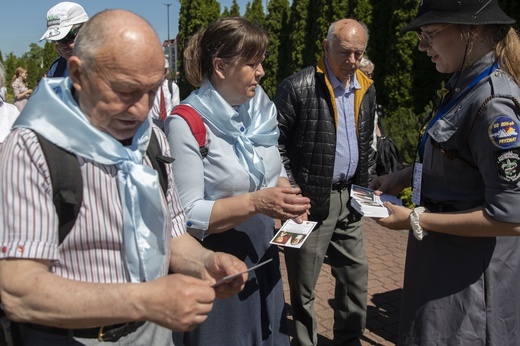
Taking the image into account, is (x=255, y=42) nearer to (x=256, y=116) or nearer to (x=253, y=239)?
(x=256, y=116)

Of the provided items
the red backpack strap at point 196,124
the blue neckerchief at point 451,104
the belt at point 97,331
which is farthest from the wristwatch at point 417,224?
the belt at point 97,331

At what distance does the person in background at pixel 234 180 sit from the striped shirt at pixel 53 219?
60 centimetres

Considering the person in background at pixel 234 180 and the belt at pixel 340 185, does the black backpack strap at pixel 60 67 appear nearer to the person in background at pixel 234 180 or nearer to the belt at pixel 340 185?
the person in background at pixel 234 180

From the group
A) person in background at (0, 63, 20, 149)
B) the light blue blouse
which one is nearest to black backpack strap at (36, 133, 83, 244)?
the light blue blouse

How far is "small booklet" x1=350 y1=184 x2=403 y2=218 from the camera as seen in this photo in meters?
2.36

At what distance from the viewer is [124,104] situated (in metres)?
1.46

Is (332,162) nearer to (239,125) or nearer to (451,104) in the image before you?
(239,125)

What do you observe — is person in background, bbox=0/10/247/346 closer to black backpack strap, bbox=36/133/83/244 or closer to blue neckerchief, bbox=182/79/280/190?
black backpack strap, bbox=36/133/83/244

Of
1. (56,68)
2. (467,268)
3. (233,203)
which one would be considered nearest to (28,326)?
(233,203)

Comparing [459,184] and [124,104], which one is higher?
[124,104]

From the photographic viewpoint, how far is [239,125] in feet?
8.06

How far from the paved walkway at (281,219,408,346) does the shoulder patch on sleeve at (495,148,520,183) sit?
248 cm

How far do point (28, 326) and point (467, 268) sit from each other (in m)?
1.71

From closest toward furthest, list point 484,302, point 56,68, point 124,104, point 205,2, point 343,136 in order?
point 124,104 → point 484,302 → point 343,136 → point 56,68 → point 205,2
